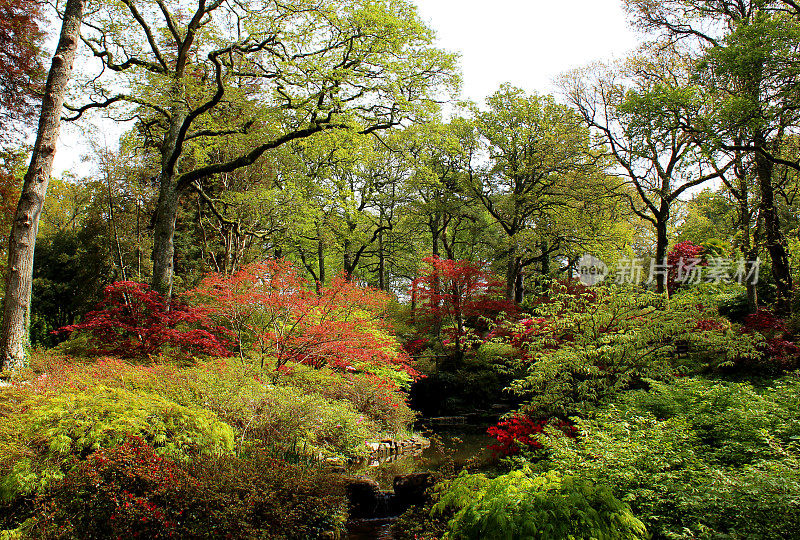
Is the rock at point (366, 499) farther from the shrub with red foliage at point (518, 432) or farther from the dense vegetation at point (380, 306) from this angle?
the shrub with red foliage at point (518, 432)

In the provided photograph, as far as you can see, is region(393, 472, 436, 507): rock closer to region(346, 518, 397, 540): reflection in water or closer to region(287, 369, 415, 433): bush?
region(346, 518, 397, 540): reflection in water

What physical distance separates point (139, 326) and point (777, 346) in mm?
12681

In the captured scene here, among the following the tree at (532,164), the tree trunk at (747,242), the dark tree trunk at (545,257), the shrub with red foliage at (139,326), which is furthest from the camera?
the dark tree trunk at (545,257)

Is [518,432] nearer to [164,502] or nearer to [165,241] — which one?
[164,502]

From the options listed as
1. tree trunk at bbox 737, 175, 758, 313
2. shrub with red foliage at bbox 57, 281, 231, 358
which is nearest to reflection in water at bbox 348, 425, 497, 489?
shrub with red foliage at bbox 57, 281, 231, 358

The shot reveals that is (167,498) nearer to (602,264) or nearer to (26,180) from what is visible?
(26,180)

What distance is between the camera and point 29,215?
6457 millimetres

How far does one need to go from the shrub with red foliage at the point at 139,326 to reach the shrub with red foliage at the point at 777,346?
1060 centimetres

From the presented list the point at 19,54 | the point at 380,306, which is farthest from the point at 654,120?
the point at 19,54

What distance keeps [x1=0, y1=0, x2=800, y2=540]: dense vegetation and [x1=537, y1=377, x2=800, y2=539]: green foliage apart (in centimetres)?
3

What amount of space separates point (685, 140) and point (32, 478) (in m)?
15.4

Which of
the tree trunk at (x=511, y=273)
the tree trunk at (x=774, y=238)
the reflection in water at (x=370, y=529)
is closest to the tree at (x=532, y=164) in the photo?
the tree trunk at (x=511, y=273)

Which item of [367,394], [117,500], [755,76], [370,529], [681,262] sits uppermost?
[755,76]

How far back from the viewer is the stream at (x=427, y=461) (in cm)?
568
